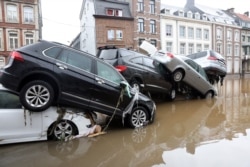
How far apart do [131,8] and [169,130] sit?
84.0ft

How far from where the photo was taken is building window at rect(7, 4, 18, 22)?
23.7 meters

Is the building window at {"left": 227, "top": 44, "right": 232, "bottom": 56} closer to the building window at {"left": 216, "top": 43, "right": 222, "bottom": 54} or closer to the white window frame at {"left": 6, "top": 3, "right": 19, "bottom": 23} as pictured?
the building window at {"left": 216, "top": 43, "right": 222, "bottom": 54}

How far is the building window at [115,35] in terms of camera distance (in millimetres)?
27781

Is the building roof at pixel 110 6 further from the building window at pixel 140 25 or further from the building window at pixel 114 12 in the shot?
the building window at pixel 140 25

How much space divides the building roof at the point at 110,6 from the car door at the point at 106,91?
2248 cm

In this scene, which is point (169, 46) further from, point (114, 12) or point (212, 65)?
point (212, 65)

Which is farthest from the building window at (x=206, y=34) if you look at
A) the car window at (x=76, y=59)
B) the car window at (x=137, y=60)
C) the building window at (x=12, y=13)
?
the car window at (x=76, y=59)

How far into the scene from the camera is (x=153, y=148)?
188 inches

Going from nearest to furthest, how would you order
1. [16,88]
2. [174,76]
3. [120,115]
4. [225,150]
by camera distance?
[225,150] < [16,88] < [120,115] < [174,76]

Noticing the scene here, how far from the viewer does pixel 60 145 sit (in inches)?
190

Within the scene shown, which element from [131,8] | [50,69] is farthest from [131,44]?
[50,69]

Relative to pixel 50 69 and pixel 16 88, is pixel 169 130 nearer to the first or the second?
pixel 50 69

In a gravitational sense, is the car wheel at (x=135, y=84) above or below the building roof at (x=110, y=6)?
below

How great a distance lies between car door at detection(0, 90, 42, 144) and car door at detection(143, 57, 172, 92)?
4.65 metres
